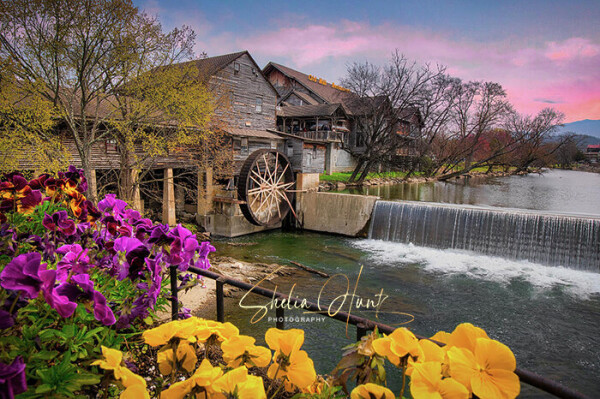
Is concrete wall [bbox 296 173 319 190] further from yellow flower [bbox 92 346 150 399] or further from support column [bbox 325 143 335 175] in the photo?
yellow flower [bbox 92 346 150 399]

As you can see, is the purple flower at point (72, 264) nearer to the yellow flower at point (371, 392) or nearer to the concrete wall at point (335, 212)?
the yellow flower at point (371, 392)

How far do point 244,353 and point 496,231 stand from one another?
44.5 feet

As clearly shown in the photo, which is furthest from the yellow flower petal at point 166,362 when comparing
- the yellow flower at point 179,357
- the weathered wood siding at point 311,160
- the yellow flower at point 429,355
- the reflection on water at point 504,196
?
the reflection on water at point 504,196

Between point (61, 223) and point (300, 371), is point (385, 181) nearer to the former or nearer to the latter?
point (61, 223)

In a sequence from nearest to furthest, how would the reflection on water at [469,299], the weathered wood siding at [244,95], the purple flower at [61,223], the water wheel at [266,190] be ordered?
the purple flower at [61,223]
the reflection on water at [469,299]
the water wheel at [266,190]
the weathered wood siding at [244,95]

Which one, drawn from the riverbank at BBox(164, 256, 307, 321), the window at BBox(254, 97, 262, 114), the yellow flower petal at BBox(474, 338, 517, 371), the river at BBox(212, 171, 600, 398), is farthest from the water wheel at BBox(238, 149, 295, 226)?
the yellow flower petal at BBox(474, 338, 517, 371)

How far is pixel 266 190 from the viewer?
676 inches

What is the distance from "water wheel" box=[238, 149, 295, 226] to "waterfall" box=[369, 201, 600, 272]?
15.7ft

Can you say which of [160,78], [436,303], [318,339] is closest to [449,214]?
[436,303]

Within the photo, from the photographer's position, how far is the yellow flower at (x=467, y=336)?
920 mm

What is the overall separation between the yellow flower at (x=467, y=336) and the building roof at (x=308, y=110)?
3180 centimetres

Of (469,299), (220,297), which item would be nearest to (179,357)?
(220,297)

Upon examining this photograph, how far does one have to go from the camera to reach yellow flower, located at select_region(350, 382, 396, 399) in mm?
823

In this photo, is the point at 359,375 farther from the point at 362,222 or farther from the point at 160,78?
the point at 362,222
